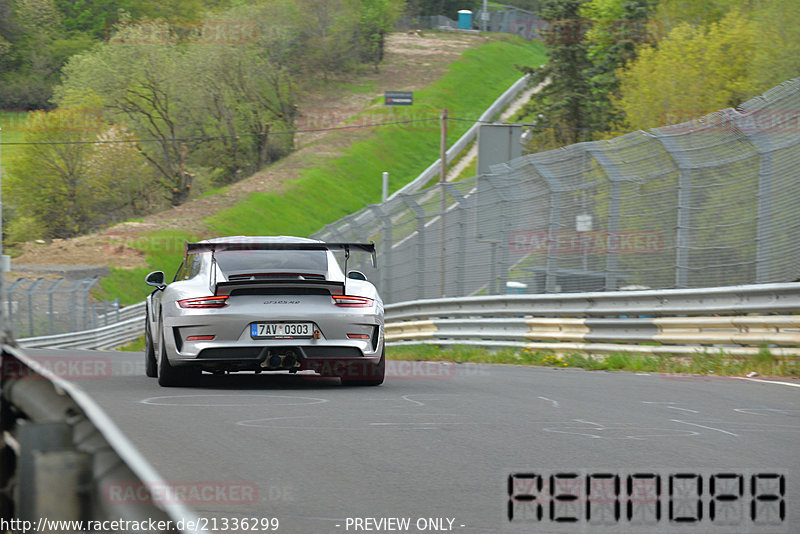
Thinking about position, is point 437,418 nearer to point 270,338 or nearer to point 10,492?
point 270,338

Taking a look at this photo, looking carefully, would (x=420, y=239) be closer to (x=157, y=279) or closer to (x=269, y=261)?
(x=157, y=279)

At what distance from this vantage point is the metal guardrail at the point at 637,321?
11922 millimetres

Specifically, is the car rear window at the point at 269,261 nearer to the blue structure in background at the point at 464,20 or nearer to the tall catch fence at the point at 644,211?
the tall catch fence at the point at 644,211

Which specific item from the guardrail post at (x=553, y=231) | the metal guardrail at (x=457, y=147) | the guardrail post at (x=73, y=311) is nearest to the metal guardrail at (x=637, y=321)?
the guardrail post at (x=553, y=231)

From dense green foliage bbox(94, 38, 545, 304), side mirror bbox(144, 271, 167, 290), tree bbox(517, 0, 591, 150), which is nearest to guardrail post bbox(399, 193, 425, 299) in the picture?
side mirror bbox(144, 271, 167, 290)

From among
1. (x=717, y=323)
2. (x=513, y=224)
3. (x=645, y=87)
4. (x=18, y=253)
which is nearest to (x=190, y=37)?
(x=18, y=253)

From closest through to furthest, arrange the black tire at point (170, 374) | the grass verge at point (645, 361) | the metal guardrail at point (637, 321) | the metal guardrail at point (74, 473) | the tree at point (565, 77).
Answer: the metal guardrail at point (74, 473) → the black tire at point (170, 374) → the grass verge at point (645, 361) → the metal guardrail at point (637, 321) → the tree at point (565, 77)

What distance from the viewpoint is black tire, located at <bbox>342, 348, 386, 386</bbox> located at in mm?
9898

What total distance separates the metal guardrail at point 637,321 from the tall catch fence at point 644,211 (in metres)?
0.36

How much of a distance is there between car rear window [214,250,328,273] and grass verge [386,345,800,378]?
485cm

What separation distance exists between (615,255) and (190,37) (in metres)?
65.5

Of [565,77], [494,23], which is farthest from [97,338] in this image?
[494,23]

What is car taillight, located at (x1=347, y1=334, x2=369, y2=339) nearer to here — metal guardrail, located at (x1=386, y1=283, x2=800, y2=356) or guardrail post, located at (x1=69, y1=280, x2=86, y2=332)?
metal guardrail, located at (x1=386, y1=283, x2=800, y2=356)

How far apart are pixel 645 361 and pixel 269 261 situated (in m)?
5.70
